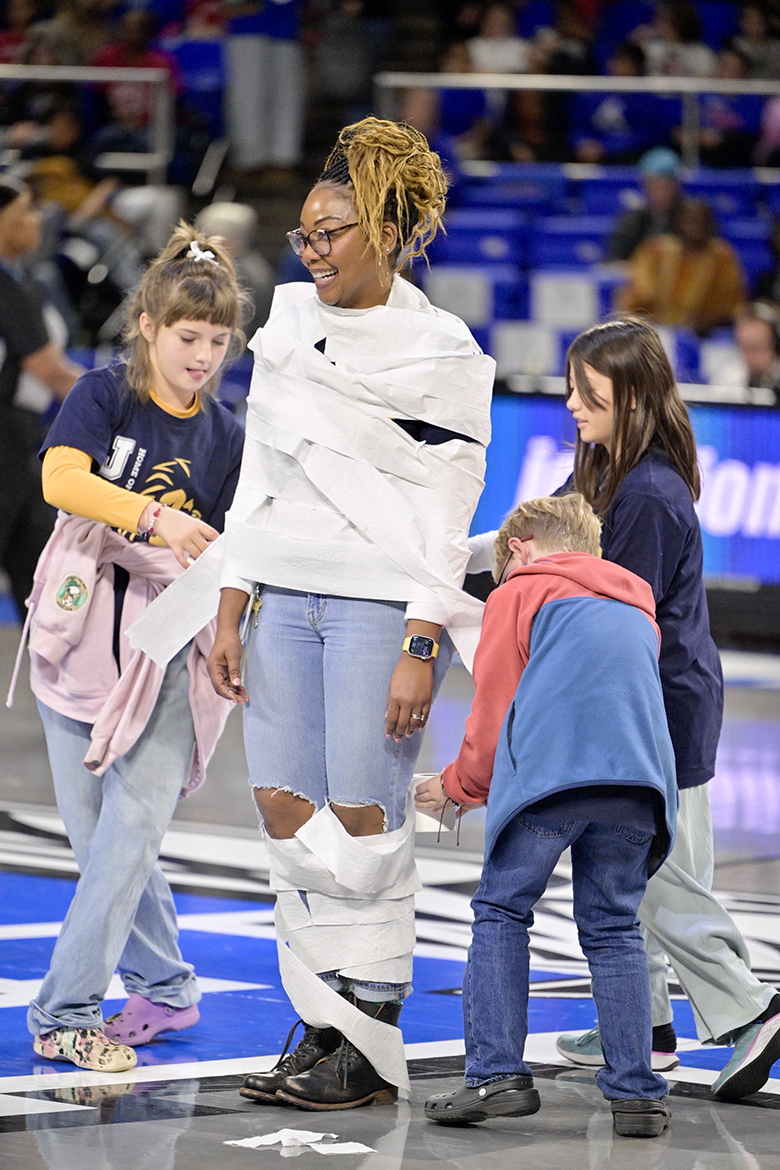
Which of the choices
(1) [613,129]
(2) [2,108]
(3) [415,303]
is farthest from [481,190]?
(3) [415,303]

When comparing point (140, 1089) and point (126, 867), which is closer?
point (140, 1089)

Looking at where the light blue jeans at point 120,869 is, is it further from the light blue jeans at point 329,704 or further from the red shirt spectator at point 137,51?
the red shirt spectator at point 137,51

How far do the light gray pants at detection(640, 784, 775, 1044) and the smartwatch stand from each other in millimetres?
734

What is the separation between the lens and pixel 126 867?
13.6 ft

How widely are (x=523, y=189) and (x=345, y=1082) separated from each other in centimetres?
1195

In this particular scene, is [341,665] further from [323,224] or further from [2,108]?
[2,108]

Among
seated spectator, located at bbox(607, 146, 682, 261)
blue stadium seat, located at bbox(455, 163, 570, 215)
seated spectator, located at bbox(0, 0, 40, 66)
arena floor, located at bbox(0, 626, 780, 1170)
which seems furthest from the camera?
seated spectator, located at bbox(0, 0, 40, 66)

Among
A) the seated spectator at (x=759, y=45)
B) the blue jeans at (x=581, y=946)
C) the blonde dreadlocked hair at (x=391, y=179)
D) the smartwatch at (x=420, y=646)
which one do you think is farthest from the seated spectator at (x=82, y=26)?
the blue jeans at (x=581, y=946)

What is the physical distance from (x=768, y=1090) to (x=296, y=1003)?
102 cm

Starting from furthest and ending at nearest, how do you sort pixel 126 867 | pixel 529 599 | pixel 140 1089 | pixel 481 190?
pixel 481 190
pixel 126 867
pixel 140 1089
pixel 529 599

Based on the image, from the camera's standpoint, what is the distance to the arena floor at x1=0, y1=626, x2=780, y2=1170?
11.2 feet

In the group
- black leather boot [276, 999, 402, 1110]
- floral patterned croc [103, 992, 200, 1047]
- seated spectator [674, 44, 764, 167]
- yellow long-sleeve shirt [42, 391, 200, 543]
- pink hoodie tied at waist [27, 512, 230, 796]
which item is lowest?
floral patterned croc [103, 992, 200, 1047]

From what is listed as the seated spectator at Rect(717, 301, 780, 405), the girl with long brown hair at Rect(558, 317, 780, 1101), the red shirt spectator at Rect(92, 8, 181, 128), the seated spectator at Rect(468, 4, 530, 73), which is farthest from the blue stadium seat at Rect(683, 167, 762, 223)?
the girl with long brown hair at Rect(558, 317, 780, 1101)

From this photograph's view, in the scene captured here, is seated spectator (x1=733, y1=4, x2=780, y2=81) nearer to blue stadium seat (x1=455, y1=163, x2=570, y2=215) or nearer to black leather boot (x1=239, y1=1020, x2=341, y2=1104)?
blue stadium seat (x1=455, y1=163, x2=570, y2=215)
